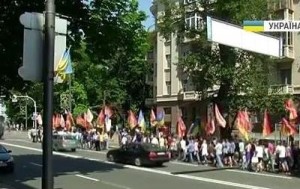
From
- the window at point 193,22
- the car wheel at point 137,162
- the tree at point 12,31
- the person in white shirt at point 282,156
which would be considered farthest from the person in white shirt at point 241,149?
the tree at point 12,31

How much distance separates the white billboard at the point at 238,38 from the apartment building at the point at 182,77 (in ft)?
134

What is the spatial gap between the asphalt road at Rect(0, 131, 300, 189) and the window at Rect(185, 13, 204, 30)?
1094 cm

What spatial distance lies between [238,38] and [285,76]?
144 ft

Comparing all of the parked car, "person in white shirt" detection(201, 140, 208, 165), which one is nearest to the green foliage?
"person in white shirt" detection(201, 140, 208, 165)

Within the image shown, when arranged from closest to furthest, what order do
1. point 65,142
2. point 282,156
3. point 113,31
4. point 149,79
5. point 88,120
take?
point 113,31
point 282,156
point 65,142
point 88,120
point 149,79

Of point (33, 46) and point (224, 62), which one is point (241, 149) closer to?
point (224, 62)

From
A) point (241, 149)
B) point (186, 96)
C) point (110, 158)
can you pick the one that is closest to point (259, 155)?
point (241, 149)

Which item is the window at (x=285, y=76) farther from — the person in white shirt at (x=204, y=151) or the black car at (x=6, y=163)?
the black car at (x=6, y=163)

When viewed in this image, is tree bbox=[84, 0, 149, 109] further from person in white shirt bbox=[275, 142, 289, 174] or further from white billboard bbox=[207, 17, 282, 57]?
white billboard bbox=[207, 17, 282, 57]

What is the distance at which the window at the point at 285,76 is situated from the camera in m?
50.3

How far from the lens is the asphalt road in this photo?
21781 mm

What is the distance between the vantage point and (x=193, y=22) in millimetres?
40812

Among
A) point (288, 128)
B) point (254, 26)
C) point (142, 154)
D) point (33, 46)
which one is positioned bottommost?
point (142, 154)

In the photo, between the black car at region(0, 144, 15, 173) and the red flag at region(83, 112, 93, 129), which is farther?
the red flag at region(83, 112, 93, 129)
